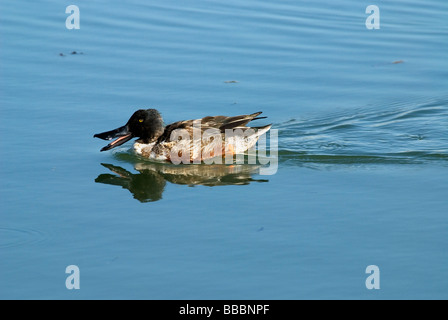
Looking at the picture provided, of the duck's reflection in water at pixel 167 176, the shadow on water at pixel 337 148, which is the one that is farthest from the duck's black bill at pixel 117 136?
the duck's reflection in water at pixel 167 176

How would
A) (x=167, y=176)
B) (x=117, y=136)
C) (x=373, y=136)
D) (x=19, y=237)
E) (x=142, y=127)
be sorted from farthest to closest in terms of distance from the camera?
(x=373, y=136) < (x=142, y=127) < (x=117, y=136) < (x=167, y=176) < (x=19, y=237)

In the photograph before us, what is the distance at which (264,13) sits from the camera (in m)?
18.0

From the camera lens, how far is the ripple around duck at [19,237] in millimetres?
8495

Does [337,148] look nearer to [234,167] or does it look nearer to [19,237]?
[234,167]

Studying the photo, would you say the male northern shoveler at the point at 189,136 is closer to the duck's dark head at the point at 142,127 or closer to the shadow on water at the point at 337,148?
the duck's dark head at the point at 142,127

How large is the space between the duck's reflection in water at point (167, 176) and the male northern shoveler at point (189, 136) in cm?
24

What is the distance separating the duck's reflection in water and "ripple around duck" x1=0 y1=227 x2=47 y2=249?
1734 millimetres

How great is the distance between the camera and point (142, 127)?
12234 millimetres

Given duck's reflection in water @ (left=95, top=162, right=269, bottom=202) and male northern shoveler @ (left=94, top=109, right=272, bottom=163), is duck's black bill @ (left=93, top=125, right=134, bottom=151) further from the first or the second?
duck's reflection in water @ (left=95, top=162, right=269, bottom=202)

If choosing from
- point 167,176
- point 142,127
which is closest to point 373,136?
point 167,176

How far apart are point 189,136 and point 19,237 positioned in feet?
12.9

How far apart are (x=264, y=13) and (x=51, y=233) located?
10.6 meters

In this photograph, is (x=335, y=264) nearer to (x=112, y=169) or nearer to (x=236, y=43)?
(x=112, y=169)

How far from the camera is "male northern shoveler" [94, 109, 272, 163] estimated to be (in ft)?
39.2
